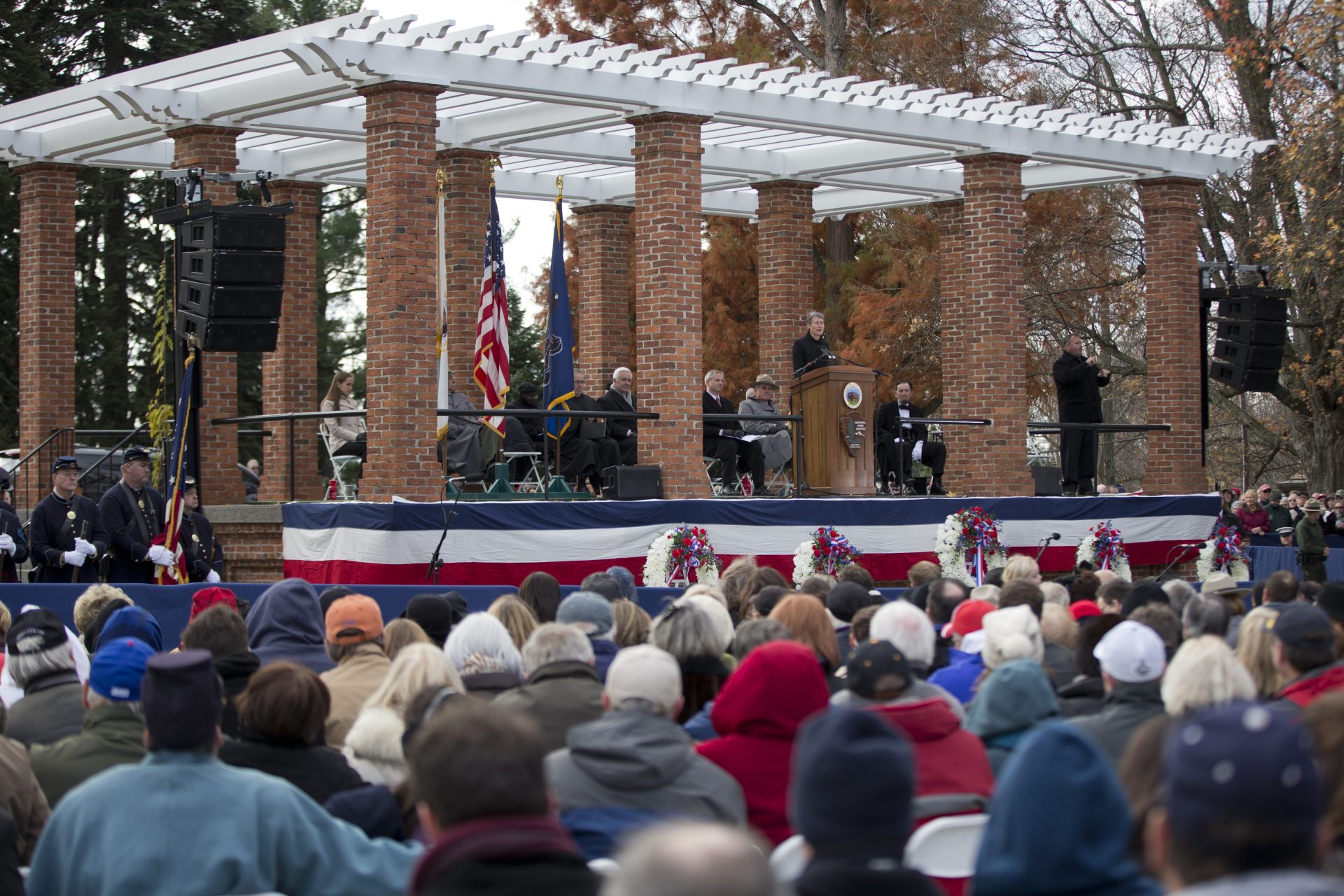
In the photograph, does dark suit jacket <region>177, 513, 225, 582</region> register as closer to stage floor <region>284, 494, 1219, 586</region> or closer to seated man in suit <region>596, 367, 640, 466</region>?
stage floor <region>284, 494, 1219, 586</region>

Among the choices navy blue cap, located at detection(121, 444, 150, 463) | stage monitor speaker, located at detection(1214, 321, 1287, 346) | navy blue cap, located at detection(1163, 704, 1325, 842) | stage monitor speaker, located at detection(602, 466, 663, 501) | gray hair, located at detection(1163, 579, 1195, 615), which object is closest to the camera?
navy blue cap, located at detection(1163, 704, 1325, 842)

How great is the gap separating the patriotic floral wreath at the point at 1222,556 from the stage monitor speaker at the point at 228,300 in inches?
440

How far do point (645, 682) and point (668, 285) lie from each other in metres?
11.8

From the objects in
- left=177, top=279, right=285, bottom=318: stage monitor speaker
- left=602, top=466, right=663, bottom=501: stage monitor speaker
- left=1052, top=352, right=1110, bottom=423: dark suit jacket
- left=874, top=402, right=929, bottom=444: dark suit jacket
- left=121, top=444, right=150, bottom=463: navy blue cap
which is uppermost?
left=177, top=279, right=285, bottom=318: stage monitor speaker

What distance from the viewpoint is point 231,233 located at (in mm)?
13227

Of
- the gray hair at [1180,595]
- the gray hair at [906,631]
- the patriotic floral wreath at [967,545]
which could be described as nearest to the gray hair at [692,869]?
the gray hair at [906,631]

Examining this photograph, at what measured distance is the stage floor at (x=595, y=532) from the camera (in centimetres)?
1398

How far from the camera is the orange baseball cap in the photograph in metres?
6.21

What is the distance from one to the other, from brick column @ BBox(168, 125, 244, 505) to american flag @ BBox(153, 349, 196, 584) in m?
2.33

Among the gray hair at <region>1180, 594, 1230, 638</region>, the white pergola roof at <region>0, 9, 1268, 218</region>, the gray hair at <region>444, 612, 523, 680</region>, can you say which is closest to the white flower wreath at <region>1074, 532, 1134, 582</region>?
the white pergola roof at <region>0, 9, 1268, 218</region>

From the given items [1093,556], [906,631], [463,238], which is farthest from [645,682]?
[463,238]

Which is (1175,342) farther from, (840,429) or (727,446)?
(727,446)

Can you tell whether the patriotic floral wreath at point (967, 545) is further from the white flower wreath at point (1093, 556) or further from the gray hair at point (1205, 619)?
the gray hair at point (1205, 619)

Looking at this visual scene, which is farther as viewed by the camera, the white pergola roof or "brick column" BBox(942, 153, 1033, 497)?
"brick column" BBox(942, 153, 1033, 497)
